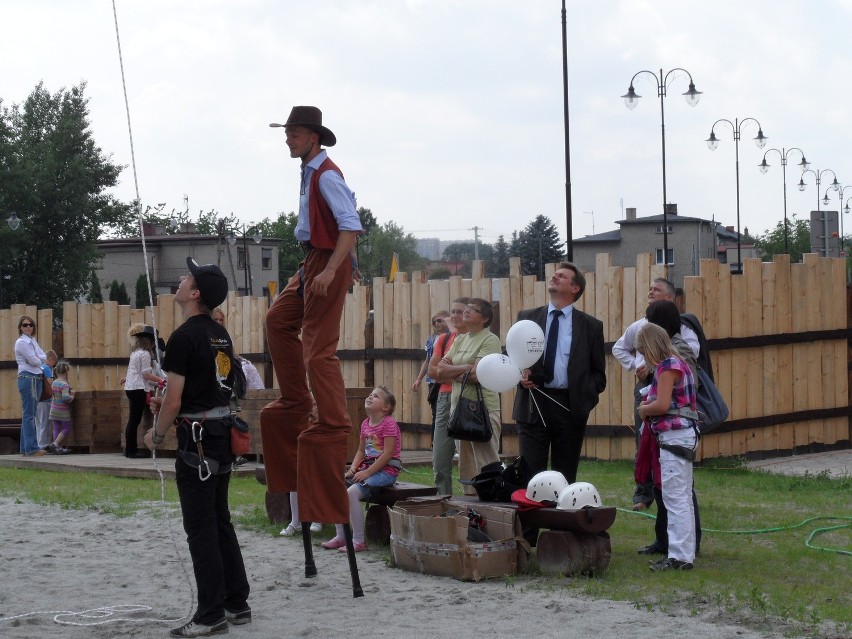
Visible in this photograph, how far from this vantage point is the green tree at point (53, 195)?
180ft

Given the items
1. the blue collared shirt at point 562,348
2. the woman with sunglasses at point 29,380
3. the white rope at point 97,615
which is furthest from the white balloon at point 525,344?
the woman with sunglasses at point 29,380

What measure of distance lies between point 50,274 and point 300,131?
53.1 metres

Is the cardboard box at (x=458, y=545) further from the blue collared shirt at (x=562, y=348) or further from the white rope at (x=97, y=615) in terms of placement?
the white rope at (x=97, y=615)

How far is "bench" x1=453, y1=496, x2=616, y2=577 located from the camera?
720cm

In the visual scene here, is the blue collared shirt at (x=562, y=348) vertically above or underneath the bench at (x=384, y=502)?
above

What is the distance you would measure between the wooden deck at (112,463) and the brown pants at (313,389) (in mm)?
6179

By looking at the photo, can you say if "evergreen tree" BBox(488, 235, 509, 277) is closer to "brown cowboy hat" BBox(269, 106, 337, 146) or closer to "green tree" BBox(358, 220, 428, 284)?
"green tree" BBox(358, 220, 428, 284)

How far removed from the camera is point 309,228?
6.87 meters

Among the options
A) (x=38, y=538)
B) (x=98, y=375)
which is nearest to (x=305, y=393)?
(x=38, y=538)

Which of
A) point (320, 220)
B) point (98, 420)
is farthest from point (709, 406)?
point (98, 420)

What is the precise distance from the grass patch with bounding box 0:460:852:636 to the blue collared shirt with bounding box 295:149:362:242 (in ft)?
7.99

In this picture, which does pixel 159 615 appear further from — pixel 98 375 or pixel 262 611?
pixel 98 375

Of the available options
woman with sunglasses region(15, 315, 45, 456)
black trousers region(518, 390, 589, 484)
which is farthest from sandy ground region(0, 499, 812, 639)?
woman with sunglasses region(15, 315, 45, 456)

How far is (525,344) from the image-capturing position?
799cm
